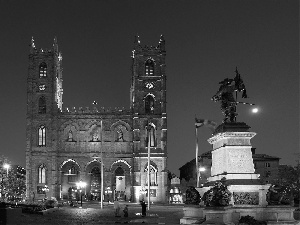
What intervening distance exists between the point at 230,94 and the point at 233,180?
3690 millimetres

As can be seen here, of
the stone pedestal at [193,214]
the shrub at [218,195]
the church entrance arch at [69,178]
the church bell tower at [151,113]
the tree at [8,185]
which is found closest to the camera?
the shrub at [218,195]

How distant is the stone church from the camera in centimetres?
Result: 10069

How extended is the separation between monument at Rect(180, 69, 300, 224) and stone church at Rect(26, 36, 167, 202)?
249ft

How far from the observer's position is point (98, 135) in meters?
104

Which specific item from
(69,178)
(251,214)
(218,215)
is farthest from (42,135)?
(218,215)

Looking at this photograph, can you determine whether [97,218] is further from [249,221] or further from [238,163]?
[249,221]

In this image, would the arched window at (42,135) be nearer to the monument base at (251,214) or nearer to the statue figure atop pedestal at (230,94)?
the statue figure atop pedestal at (230,94)

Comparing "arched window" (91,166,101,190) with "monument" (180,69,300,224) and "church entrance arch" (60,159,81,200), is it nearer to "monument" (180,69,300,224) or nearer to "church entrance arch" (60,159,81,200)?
"church entrance arch" (60,159,81,200)

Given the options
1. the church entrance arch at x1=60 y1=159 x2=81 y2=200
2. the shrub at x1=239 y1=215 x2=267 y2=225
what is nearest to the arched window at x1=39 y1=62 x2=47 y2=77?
the church entrance arch at x1=60 y1=159 x2=81 y2=200

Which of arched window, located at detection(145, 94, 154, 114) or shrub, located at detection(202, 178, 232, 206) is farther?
arched window, located at detection(145, 94, 154, 114)

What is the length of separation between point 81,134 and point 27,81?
13.3m

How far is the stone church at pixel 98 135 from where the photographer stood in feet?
330

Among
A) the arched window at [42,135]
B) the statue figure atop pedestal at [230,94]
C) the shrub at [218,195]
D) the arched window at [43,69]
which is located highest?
the arched window at [43,69]

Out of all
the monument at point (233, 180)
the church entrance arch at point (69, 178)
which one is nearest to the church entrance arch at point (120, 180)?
the church entrance arch at point (69, 178)
